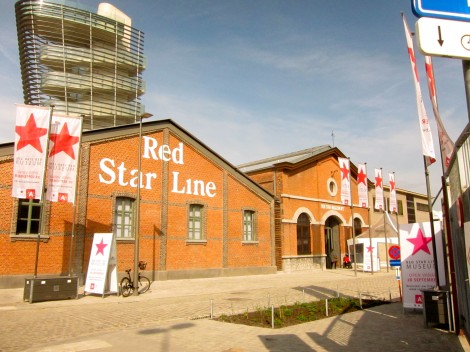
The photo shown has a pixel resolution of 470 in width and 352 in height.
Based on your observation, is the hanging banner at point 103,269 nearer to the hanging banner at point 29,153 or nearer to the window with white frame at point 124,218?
the hanging banner at point 29,153

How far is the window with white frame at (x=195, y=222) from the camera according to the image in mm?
23312

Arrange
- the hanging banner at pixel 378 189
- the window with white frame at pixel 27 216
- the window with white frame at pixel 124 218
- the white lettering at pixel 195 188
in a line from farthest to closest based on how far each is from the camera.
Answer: the hanging banner at pixel 378 189 < the white lettering at pixel 195 188 < the window with white frame at pixel 124 218 < the window with white frame at pixel 27 216

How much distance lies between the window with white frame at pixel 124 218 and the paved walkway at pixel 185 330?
6.50m

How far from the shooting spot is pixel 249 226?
87.5ft

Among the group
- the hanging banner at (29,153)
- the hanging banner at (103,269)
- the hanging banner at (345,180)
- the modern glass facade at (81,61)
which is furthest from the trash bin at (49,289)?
the modern glass facade at (81,61)

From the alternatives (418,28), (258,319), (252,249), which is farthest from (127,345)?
(252,249)

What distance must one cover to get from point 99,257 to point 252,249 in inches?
494

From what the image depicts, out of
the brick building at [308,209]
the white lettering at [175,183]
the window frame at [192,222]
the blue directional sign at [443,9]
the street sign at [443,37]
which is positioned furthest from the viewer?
the brick building at [308,209]

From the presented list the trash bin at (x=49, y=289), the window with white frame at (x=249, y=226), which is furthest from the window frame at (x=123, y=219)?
the window with white frame at (x=249, y=226)

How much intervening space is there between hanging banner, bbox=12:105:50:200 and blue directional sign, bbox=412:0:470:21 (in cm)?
1407

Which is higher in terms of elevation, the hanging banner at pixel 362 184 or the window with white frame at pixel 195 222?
the hanging banner at pixel 362 184

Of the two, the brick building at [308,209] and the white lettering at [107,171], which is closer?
the white lettering at [107,171]

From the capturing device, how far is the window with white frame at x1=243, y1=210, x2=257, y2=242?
26.3 metres

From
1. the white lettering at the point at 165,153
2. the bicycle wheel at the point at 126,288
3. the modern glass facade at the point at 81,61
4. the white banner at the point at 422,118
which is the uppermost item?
the modern glass facade at the point at 81,61
